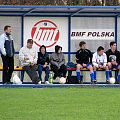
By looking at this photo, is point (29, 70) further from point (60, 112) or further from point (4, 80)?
point (60, 112)

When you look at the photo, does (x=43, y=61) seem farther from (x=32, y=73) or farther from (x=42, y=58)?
(x=32, y=73)

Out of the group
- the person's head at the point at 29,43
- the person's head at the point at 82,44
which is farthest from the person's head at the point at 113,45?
the person's head at the point at 29,43

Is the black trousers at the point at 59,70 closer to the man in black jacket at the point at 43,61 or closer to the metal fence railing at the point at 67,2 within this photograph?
the man in black jacket at the point at 43,61

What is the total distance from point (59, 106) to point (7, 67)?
6679 millimetres

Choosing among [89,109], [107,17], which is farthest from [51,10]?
[89,109]

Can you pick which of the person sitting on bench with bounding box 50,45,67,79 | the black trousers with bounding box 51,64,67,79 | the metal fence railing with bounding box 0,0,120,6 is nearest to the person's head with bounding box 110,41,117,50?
the person sitting on bench with bounding box 50,45,67,79

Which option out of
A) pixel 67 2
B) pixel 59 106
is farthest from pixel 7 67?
pixel 67 2

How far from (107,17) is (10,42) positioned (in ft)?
14.5

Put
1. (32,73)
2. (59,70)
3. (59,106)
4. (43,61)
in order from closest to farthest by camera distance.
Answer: (59,106) < (32,73) < (43,61) < (59,70)

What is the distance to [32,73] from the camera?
18.8m

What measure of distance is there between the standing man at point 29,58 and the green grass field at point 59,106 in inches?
136

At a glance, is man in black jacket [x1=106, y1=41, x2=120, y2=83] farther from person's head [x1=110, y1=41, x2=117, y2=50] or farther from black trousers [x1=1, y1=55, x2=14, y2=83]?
black trousers [x1=1, y1=55, x2=14, y2=83]

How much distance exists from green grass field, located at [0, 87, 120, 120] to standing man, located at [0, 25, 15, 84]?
3.10m

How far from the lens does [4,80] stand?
729 inches
